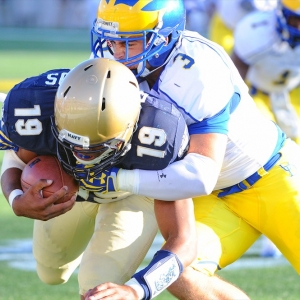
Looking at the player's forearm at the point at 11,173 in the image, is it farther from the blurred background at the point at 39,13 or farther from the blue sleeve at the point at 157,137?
the blurred background at the point at 39,13

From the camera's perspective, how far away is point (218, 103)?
3.25 meters

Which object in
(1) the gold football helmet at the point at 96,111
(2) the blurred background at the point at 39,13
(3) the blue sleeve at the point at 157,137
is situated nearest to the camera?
(1) the gold football helmet at the point at 96,111

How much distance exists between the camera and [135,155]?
10.2ft

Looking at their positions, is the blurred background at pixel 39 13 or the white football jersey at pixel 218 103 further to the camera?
the blurred background at pixel 39 13

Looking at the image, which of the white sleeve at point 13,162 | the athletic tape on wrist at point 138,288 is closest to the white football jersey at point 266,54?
the white sleeve at point 13,162

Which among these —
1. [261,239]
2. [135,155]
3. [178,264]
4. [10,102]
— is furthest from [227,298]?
[261,239]

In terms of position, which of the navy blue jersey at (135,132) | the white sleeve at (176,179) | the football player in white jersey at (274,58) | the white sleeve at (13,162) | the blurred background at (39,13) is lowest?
the blurred background at (39,13)

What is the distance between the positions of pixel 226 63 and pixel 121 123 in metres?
0.70

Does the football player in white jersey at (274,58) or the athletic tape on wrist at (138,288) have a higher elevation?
the athletic tape on wrist at (138,288)

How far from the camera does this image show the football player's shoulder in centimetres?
546

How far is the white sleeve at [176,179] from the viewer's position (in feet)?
10.1

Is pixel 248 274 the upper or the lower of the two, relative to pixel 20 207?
lower

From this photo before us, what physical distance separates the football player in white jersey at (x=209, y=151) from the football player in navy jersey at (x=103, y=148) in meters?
0.10

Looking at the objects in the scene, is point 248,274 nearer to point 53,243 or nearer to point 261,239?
point 261,239
